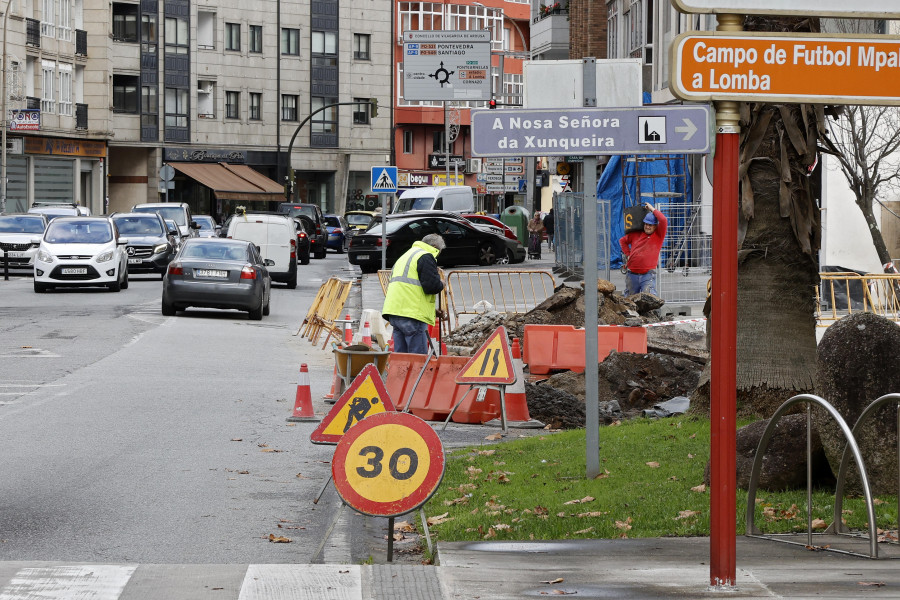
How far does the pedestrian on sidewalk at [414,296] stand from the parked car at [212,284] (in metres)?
10.1

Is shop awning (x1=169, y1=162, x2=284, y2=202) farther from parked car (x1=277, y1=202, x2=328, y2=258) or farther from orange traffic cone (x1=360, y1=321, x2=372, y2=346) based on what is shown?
orange traffic cone (x1=360, y1=321, x2=372, y2=346)

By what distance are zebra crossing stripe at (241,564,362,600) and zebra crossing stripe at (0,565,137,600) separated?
0.62 m

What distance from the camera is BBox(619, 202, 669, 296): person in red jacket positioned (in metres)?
21.4

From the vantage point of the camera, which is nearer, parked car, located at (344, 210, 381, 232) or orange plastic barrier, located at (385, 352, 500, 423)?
orange plastic barrier, located at (385, 352, 500, 423)

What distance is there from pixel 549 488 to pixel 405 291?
6282mm

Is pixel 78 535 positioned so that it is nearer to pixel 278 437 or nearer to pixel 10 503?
pixel 10 503

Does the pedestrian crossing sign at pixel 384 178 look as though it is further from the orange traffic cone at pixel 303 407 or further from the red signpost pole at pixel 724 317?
the red signpost pole at pixel 724 317

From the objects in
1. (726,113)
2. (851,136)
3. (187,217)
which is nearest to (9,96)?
(187,217)

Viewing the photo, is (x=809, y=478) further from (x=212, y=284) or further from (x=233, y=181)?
(x=233, y=181)

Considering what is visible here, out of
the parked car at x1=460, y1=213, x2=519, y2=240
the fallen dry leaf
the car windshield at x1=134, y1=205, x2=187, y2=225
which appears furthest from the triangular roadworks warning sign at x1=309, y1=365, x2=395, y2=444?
the car windshield at x1=134, y1=205, x2=187, y2=225

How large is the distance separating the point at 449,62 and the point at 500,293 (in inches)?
724

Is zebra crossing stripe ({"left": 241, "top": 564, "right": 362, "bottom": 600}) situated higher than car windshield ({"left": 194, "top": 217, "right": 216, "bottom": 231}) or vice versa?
car windshield ({"left": 194, "top": 217, "right": 216, "bottom": 231})

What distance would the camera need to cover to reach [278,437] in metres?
12.5

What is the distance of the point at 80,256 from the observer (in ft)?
101
